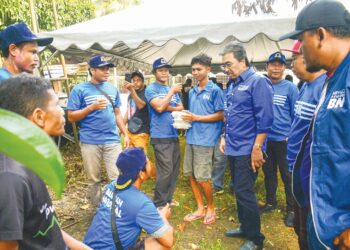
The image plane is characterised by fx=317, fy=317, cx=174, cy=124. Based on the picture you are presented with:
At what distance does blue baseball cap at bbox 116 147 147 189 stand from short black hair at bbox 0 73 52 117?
1043 millimetres

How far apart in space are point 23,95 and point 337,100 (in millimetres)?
1309

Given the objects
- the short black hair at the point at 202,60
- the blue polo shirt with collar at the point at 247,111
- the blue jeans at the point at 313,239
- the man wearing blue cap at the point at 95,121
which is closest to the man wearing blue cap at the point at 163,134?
the short black hair at the point at 202,60

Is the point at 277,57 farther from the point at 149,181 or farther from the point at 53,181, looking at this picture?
the point at 53,181

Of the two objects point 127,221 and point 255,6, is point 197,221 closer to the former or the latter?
point 127,221

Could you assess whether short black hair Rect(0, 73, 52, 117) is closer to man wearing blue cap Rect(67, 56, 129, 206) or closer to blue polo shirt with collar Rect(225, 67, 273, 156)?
blue polo shirt with collar Rect(225, 67, 273, 156)

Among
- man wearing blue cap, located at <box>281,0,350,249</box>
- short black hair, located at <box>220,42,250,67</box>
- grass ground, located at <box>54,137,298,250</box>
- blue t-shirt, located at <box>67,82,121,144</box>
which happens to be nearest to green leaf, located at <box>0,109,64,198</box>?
man wearing blue cap, located at <box>281,0,350,249</box>

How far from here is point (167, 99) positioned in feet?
12.3

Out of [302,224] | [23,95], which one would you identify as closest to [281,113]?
[302,224]

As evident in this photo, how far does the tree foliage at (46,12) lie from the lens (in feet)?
21.7

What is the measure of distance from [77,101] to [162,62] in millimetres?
1142

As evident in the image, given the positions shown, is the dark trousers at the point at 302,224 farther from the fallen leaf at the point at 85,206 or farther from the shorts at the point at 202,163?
the fallen leaf at the point at 85,206

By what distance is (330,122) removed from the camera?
56.9 inches

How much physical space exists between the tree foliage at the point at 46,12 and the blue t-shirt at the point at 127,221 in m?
5.87

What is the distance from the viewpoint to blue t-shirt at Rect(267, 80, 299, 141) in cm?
372
